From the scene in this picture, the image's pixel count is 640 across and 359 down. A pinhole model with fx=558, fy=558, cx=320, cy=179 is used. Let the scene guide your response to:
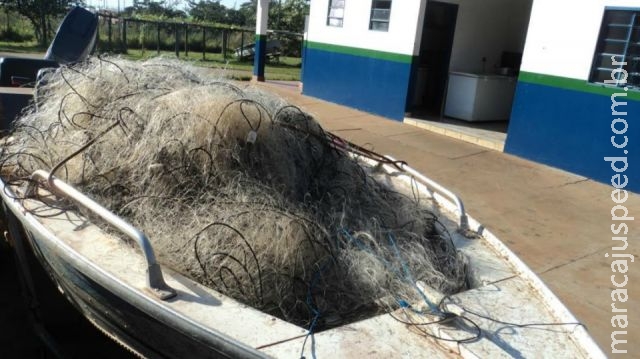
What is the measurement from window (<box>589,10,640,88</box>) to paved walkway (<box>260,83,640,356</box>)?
1350 millimetres

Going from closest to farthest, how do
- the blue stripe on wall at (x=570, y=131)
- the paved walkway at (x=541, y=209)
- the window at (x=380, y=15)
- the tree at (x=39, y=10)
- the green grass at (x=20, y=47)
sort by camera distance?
1. the paved walkway at (x=541, y=209)
2. the blue stripe on wall at (x=570, y=131)
3. the window at (x=380, y=15)
4. the green grass at (x=20, y=47)
5. the tree at (x=39, y=10)

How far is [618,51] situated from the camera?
6.93 metres

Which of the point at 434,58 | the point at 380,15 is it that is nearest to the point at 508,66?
the point at 434,58

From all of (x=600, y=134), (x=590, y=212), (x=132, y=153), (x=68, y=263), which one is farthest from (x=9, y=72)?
(x=600, y=134)

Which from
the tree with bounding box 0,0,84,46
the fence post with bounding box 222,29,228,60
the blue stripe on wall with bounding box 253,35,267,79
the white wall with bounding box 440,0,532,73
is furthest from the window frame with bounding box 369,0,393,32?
the tree with bounding box 0,0,84,46

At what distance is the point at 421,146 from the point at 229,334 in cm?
686

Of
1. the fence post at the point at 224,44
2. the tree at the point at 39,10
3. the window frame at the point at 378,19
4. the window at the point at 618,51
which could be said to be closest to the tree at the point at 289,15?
the fence post at the point at 224,44

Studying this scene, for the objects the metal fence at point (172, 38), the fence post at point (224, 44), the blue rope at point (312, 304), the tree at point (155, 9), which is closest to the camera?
the blue rope at point (312, 304)

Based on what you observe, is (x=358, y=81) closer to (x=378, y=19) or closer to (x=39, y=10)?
(x=378, y=19)

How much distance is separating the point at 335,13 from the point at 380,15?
1.57 metres

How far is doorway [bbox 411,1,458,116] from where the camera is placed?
1018cm

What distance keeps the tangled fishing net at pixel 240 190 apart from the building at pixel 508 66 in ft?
15.0

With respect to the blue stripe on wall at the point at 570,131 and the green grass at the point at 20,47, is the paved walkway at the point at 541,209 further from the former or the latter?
the green grass at the point at 20,47

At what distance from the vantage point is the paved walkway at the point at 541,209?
4.37m
